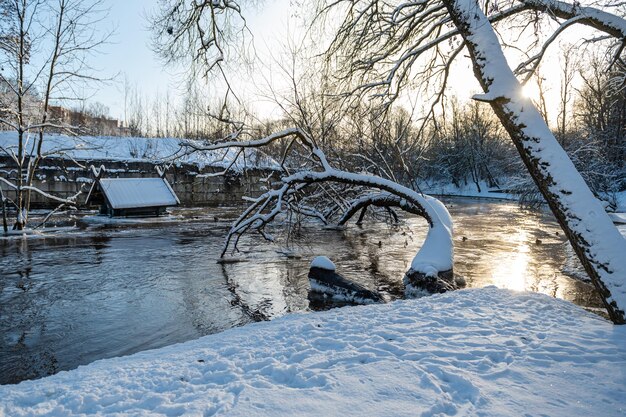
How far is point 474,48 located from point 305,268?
6.76m

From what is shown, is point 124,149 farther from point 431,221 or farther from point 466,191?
point 466,191

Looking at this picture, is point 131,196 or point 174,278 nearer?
point 174,278

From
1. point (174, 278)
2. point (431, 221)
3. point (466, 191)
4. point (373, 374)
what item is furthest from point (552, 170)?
point (466, 191)

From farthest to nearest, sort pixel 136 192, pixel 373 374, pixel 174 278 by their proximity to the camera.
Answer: pixel 136 192 → pixel 174 278 → pixel 373 374

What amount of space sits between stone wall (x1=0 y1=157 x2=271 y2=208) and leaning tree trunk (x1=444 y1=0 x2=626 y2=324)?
18259mm

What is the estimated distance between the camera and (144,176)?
29391 millimetres

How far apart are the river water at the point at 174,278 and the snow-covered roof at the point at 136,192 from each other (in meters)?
2.83

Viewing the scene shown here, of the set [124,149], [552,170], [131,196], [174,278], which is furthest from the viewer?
[124,149]

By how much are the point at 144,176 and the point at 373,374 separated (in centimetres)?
2924

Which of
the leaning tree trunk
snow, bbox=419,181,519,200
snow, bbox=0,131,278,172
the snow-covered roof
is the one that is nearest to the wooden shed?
the snow-covered roof

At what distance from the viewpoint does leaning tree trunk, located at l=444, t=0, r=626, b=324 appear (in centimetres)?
430

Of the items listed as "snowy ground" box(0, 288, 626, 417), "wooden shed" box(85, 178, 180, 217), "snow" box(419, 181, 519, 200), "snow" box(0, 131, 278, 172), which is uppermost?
"snow" box(0, 131, 278, 172)

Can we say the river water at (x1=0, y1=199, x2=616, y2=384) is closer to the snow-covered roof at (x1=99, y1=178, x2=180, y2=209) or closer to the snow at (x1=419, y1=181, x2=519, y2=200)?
the snow-covered roof at (x1=99, y1=178, x2=180, y2=209)

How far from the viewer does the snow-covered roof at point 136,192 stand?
19.6m
